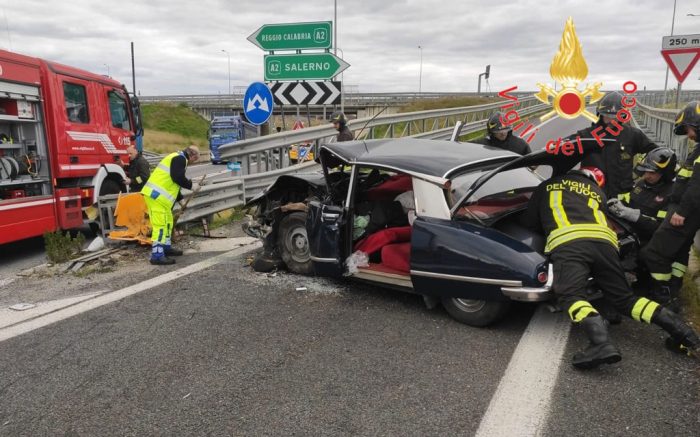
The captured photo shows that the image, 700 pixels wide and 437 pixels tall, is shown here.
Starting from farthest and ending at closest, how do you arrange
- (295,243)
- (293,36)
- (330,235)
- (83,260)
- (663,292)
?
(293,36), (83,260), (295,243), (330,235), (663,292)

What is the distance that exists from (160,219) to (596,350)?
5014 millimetres

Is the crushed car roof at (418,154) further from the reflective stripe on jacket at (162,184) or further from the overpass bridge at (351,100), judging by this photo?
the overpass bridge at (351,100)

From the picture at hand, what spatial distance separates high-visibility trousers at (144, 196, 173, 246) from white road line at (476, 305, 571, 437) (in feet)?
14.2

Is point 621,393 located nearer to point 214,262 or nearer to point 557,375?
point 557,375

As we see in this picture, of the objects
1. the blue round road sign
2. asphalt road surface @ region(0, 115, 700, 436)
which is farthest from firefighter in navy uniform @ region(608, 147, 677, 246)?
the blue round road sign

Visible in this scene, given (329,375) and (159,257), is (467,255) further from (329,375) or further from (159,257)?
(159,257)

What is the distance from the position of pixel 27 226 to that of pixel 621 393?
23.1 feet

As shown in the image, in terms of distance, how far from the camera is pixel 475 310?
3.99 m

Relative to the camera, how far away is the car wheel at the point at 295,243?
5.50 metres

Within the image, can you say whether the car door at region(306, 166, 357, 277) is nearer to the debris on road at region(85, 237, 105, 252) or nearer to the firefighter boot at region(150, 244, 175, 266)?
the firefighter boot at region(150, 244, 175, 266)

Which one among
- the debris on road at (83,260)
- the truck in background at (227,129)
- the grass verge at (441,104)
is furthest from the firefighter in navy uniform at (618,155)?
the grass verge at (441,104)

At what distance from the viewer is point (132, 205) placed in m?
6.86

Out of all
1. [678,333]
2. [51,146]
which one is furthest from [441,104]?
[678,333]

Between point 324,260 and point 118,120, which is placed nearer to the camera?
point 324,260
